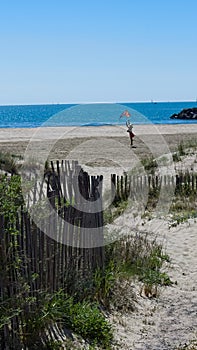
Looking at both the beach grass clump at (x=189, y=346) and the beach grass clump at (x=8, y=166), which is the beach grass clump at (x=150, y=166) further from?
the beach grass clump at (x=189, y=346)

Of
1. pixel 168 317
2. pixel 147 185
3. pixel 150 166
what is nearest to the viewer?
pixel 168 317

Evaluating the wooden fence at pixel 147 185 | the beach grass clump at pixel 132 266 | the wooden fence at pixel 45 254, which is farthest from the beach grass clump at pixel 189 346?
the wooden fence at pixel 147 185

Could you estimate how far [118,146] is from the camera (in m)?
33.5

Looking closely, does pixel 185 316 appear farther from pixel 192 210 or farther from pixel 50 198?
pixel 192 210

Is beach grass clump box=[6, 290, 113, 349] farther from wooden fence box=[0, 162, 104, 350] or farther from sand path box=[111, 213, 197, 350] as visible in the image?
sand path box=[111, 213, 197, 350]

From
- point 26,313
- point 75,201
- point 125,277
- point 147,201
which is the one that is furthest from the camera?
point 147,201

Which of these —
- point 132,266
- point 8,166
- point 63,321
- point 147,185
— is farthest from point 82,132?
point 63,321

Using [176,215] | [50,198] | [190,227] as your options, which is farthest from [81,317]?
[176,215]

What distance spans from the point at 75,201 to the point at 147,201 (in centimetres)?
814

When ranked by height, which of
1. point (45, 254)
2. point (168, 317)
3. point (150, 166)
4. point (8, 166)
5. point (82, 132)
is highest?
point (82, 132)

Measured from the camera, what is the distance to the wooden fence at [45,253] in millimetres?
4875

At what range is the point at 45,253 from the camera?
563 cm

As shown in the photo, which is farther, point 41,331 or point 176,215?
point 176,215

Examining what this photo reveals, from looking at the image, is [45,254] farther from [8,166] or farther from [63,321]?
[8,166]
